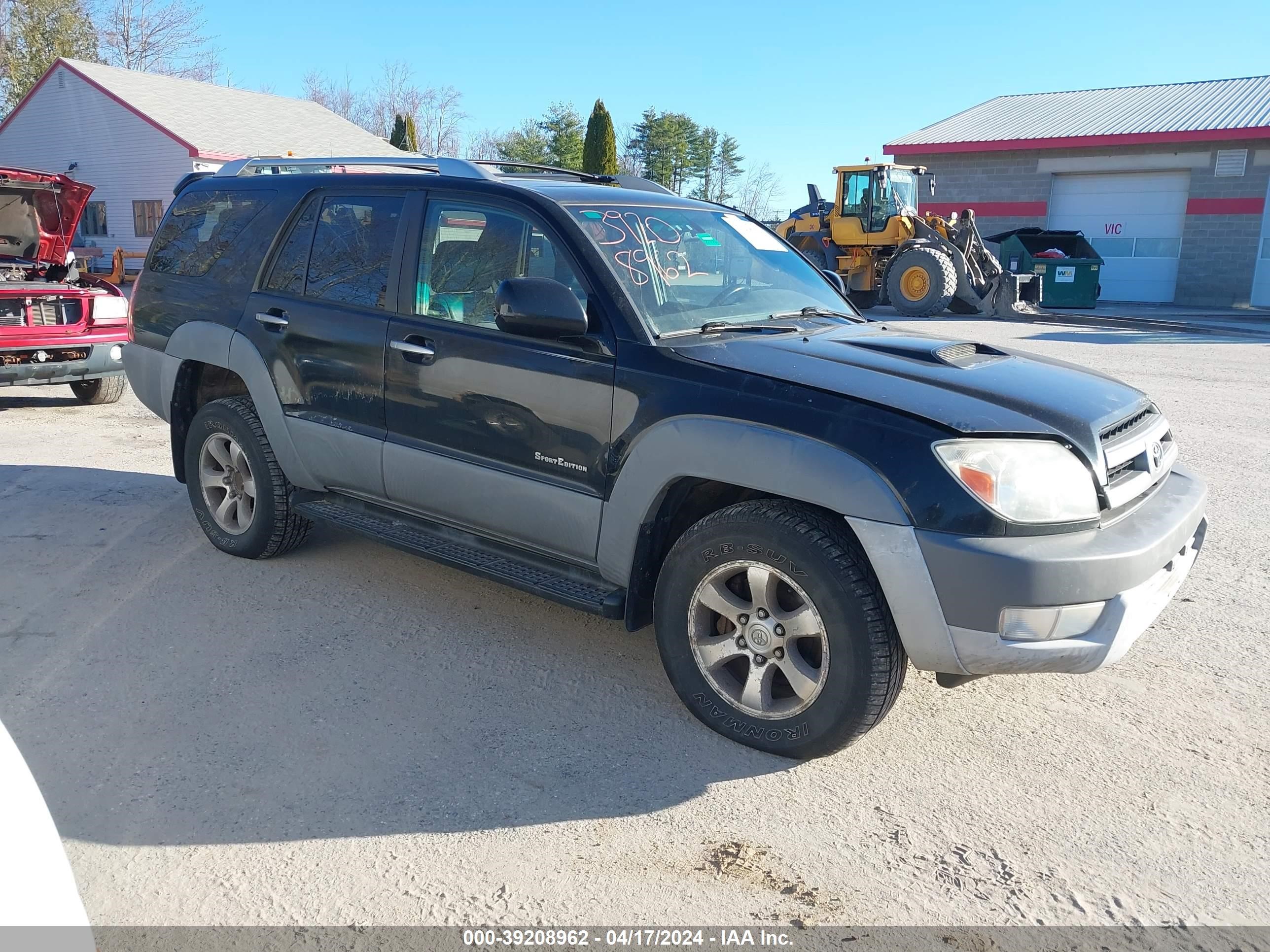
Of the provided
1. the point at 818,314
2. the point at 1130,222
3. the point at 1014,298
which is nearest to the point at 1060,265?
the point at 1014,298

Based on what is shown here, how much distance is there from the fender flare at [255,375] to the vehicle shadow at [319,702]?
0.57m

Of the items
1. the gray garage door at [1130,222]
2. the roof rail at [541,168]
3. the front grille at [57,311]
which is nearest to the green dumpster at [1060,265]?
the gray garage door at [1130,222]

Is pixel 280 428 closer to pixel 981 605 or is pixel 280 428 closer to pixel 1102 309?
pixel 981 605

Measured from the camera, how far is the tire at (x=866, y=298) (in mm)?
20500

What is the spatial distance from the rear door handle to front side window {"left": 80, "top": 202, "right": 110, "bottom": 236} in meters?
32.5

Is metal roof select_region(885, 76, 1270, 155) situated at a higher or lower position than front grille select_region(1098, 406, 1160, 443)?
higher

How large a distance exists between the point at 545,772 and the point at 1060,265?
2184cm

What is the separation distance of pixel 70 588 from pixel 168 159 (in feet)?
98.4

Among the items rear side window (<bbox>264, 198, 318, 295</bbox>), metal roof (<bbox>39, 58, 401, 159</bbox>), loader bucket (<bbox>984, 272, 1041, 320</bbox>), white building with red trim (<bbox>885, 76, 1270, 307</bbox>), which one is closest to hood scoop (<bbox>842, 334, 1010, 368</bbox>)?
rear side window (<bbox>264, 198, 318, 295</bbox>)

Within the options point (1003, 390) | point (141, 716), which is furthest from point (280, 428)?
point (1003, 390)

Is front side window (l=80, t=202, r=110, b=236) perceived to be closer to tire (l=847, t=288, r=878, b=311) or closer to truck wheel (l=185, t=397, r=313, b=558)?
tire (l=847, t=288, r=878, b=311)

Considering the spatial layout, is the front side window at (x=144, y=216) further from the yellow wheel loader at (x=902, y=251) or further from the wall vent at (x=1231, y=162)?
the wall vent at (x=1231, y=162)

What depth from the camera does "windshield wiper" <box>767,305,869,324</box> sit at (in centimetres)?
Result: 418

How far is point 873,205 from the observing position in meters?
20.0
